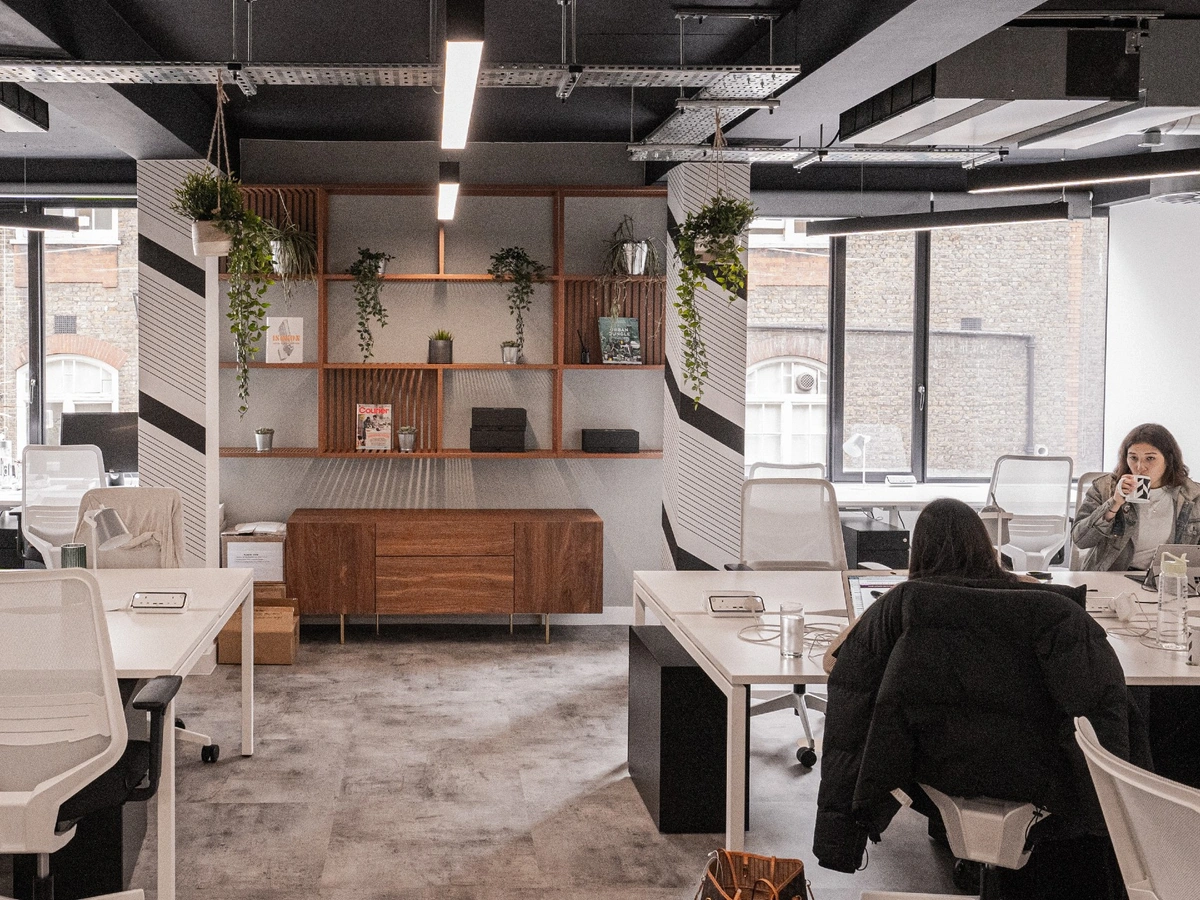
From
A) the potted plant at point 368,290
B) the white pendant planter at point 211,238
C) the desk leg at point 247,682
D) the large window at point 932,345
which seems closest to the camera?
the desk leg at point 247,682

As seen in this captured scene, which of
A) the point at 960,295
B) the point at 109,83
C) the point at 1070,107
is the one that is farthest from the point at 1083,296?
the point at 109,83

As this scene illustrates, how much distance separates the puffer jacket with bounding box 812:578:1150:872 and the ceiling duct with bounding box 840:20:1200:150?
8.32 ft

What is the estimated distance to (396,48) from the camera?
545 cm

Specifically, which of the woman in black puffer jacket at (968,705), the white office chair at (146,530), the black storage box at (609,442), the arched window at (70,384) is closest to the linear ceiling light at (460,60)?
the woman in black puffer jacket at (968,705)

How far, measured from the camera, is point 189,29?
16.6ft

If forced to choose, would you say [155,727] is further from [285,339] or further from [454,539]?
[285,339]

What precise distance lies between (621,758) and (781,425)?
4.47 metres

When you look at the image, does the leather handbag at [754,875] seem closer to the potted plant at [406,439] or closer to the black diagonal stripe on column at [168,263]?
the potted plant at [406,439]

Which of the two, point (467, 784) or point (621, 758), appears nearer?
point (467, 784)

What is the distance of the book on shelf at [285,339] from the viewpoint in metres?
7.14

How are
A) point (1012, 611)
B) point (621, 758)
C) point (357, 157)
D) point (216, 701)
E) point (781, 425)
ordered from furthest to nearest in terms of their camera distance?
point (781, 425) → point (357, 157) → point (216, 701) → point (621, 758) → point (1012, 611)

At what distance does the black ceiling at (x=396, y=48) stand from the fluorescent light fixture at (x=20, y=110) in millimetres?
151

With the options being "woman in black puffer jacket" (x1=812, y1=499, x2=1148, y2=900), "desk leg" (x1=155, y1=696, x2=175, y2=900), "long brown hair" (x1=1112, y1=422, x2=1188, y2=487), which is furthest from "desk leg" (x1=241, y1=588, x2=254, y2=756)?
"long brown hair" (x1=1112, y1=422, x2=1188, y2=487)

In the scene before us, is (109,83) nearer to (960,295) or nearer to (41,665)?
(41,665)
